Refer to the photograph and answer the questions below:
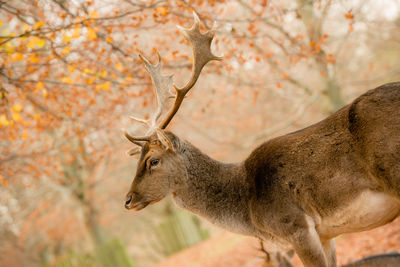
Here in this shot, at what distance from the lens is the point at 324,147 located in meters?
3.75

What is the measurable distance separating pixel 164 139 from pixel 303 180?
5.09 feet

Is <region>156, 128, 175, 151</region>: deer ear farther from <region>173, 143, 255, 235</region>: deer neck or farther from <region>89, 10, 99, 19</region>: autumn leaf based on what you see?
<region>89, 10, 99, 19</region>: autumn leaf

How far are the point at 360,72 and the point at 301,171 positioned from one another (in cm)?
2191

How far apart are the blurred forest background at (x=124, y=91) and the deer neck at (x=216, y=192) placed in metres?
2.70

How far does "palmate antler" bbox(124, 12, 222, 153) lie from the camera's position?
4684mm

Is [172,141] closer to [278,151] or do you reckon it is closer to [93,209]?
[278,151]

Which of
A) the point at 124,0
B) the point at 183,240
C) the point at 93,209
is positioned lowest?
the point at 183,240

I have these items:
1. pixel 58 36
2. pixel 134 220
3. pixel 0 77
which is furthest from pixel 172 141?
pixel 134 220

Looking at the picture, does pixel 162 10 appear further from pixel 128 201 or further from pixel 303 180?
pixel 303 180

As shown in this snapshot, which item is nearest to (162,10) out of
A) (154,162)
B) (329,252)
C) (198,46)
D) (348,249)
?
(198,46)

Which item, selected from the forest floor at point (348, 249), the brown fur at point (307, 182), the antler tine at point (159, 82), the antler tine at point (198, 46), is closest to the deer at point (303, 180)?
the brown fur at point (307, 182)

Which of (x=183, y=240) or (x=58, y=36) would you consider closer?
(x=58, y=36)

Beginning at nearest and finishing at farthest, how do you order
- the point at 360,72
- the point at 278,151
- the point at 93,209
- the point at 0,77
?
1. the point at 278,151
2. the point at 0,77
3. the point at 93,209
4. the point at 360,72

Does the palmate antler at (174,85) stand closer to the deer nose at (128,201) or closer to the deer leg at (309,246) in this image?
the deer nose at (128,201)
